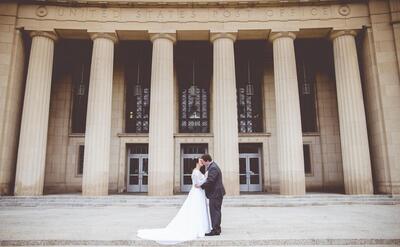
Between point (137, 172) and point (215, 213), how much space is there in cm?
1633

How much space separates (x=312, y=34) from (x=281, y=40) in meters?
2.47

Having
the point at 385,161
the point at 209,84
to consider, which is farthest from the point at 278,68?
the point at 385,161

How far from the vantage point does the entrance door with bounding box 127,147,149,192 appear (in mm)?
22297

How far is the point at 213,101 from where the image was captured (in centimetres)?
2002

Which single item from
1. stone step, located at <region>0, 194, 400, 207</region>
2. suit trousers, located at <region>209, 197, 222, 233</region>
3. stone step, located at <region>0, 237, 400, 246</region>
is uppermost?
suit trousers, located at <region>209, 197, 222, 233</region>

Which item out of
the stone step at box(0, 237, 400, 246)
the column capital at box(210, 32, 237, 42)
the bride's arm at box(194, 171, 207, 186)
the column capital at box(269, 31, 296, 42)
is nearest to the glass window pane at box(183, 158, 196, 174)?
the column capital at box(210, 32, 237, 42)

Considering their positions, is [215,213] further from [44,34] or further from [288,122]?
[44,34]

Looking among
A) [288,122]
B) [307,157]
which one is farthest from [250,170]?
[288,122]

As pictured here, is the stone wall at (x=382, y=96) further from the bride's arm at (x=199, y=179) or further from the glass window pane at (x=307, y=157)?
the bride's arm at (x=199, y=179)

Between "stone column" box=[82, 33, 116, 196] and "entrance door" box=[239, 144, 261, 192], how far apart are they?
33.1 feet

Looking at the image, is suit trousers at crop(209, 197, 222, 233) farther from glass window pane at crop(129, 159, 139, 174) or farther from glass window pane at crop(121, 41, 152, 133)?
glass window pane at crop(121, 41, 152, 133)

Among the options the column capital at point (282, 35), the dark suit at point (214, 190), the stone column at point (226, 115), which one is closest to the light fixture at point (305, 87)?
the column capital at point (282, 35)

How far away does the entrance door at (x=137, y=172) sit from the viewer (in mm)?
22297

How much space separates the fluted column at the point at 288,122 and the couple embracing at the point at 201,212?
1112 cm
